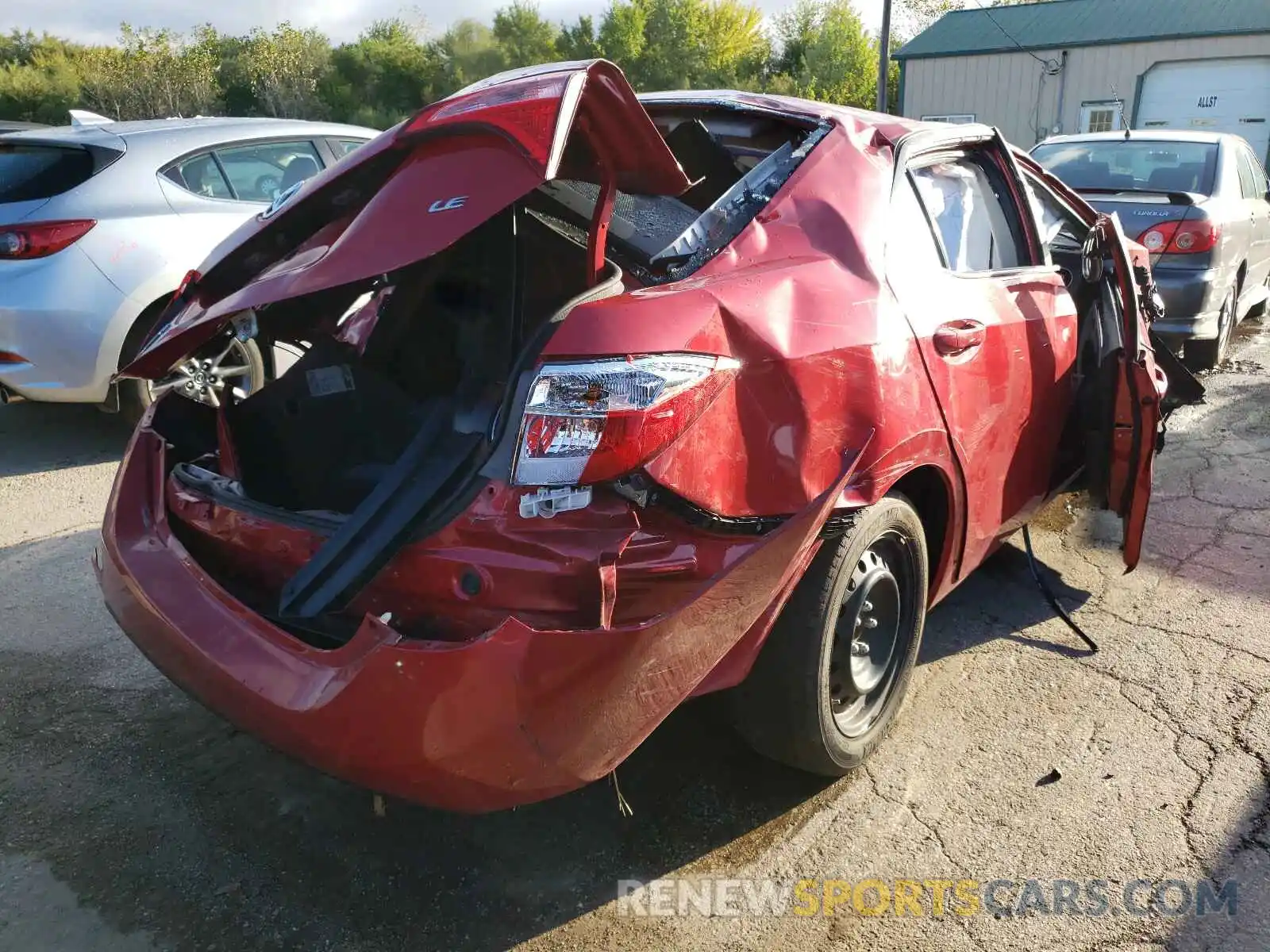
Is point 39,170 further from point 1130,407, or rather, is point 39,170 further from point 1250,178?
point 1250,178

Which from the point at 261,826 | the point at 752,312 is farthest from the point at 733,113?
the point at 261,826

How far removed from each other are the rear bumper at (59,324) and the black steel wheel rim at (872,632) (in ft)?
14.0

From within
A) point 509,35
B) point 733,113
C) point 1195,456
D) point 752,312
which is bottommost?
point 1195,456

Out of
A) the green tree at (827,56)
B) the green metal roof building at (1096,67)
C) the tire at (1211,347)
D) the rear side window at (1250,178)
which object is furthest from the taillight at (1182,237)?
the green tree at (827,56)

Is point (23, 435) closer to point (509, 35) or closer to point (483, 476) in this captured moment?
point (483, 476)

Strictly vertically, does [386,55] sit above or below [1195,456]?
above

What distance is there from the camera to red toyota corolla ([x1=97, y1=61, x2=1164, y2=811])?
1808 mm

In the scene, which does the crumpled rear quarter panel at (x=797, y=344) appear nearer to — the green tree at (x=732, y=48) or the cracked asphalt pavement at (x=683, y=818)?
→ the cracked asphalt pavement at (x=683, y=818)

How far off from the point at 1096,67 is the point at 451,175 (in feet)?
83.8

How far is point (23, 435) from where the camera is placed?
576 cm

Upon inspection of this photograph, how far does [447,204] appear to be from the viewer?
191cm

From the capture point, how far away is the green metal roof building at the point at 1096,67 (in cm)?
2047

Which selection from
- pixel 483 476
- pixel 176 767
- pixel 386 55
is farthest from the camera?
pixel 386 55

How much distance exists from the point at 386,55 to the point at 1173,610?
149 feet
